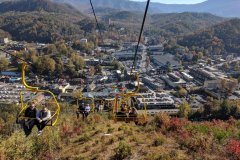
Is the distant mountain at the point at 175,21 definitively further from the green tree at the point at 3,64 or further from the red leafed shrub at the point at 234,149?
the red leafed shrub at the point at 234,149

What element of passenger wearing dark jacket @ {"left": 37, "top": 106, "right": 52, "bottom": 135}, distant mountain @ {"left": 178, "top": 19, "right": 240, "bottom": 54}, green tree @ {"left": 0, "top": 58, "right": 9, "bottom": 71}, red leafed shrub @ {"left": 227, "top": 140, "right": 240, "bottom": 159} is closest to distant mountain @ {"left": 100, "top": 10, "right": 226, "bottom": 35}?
distant mountain @ {"left": 178, "top": 19, "right": 240, "bottom": 54}

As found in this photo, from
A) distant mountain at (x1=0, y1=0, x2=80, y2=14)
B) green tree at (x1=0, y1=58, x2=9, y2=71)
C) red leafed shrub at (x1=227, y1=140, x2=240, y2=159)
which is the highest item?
red leafed shrub at (x1=227, y1=140, x2=240, y2=159)

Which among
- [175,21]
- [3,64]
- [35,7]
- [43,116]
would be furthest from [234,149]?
[35,7]

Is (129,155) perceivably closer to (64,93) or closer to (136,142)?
(136,142)

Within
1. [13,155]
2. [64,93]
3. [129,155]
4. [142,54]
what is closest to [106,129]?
[129,155]

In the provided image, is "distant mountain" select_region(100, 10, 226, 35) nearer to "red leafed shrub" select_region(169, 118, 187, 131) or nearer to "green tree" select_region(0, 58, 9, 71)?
"green tree" select_region(0, 58, 9, 71)
